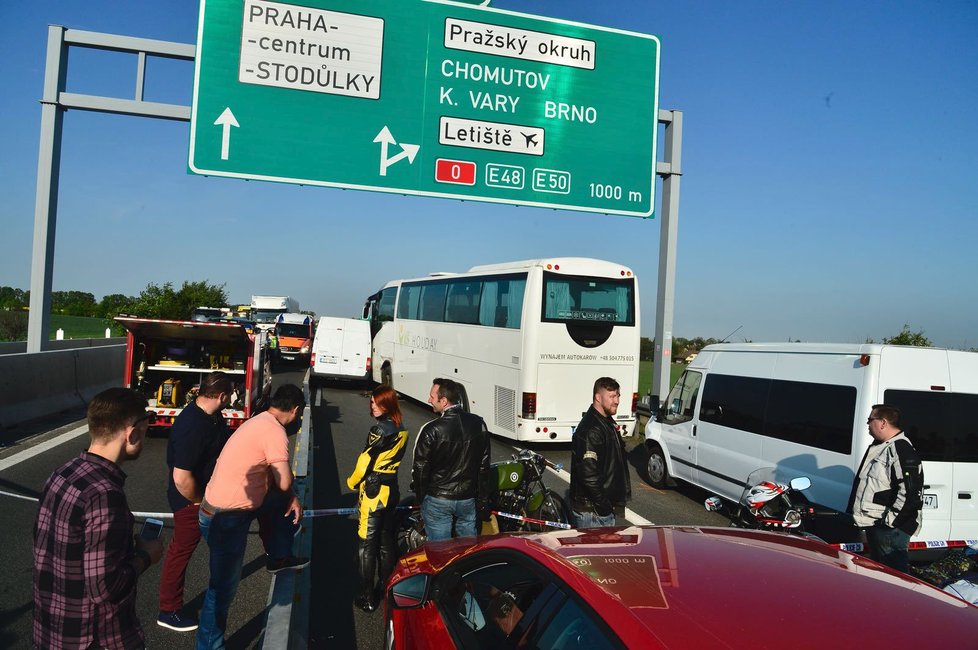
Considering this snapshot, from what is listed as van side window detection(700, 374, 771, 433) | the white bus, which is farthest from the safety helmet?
the white bus

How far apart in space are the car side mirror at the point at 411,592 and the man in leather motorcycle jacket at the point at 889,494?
12.1ft

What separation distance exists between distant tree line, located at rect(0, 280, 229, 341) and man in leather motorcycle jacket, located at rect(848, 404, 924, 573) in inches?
998

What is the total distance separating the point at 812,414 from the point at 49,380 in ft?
42.0

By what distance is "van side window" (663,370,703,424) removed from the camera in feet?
30.9

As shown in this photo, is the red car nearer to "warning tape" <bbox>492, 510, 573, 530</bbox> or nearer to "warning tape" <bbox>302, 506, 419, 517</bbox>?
"warning tape" <bbox>492, 510, 573, 530</bbox>

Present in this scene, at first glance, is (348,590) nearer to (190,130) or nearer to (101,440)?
(101,440)

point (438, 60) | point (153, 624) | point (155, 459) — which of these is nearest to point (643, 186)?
point (438, 60)

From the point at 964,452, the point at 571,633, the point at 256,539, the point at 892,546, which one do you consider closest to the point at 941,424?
the point at 964,452

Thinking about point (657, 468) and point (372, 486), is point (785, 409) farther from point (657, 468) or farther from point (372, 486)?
point (372, 486)

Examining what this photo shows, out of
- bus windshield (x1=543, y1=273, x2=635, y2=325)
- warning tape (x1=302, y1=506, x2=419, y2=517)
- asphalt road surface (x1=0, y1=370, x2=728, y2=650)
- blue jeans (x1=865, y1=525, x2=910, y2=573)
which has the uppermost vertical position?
bus windshield (x1=543, y1=273, x2=635, y2=325)

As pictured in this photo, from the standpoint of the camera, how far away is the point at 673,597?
2174mm

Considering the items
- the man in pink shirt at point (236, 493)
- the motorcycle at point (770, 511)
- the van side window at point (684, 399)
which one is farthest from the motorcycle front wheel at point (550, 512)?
the van side window at point (684, 399)

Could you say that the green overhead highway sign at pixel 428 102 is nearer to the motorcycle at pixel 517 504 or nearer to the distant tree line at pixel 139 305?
the motorcycle at pixel 517 504

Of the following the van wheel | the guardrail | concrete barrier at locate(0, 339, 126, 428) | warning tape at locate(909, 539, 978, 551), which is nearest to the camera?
the guardrail
